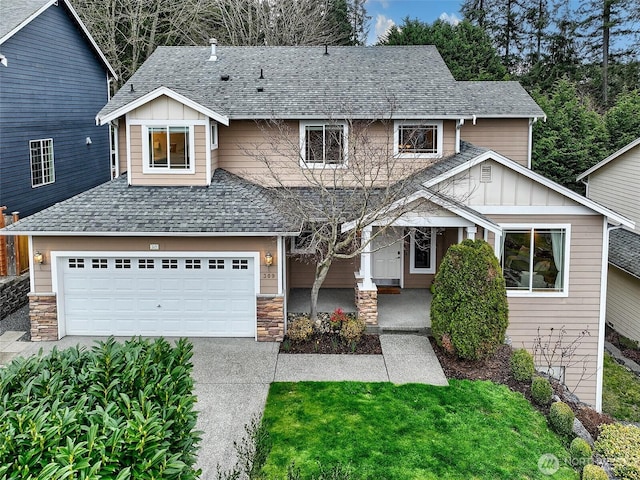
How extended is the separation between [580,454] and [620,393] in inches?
316

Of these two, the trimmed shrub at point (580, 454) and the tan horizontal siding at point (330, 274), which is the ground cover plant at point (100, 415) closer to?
the trimmed shrub at point (580, 454)

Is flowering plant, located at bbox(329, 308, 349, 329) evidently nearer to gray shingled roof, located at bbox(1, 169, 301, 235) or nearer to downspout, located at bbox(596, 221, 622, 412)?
gray shingled roof, located at bbox(1, 169, 301, 235)

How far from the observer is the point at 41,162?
2038cm

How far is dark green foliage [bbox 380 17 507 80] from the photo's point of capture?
32781mm

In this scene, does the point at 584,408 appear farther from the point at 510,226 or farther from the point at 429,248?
the point at 429,248

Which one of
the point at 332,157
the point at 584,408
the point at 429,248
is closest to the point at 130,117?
the point at 332,157

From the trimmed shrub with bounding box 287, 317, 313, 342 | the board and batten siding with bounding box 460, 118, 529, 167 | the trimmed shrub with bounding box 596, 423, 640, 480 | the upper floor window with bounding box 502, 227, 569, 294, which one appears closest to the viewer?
the trimmed shrub with bounding box 596, 423, 640, 480

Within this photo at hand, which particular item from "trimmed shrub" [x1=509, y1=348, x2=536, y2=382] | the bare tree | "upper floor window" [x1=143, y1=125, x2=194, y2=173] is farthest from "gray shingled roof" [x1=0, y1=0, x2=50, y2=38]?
"trimmed shrub" [x1=509, y1=348, x2=536, y2=382]

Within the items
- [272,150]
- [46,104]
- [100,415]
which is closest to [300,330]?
[272,150]

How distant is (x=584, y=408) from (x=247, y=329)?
761 cm

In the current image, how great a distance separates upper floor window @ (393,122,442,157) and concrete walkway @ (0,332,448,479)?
18.1 ft

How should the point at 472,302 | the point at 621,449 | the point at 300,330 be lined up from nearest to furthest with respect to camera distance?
1. the point at 621,449
2. the point at 472,302
3. the point at 300,330

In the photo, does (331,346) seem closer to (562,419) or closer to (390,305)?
(390,305)

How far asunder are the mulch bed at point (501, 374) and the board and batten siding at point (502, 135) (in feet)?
26.2
